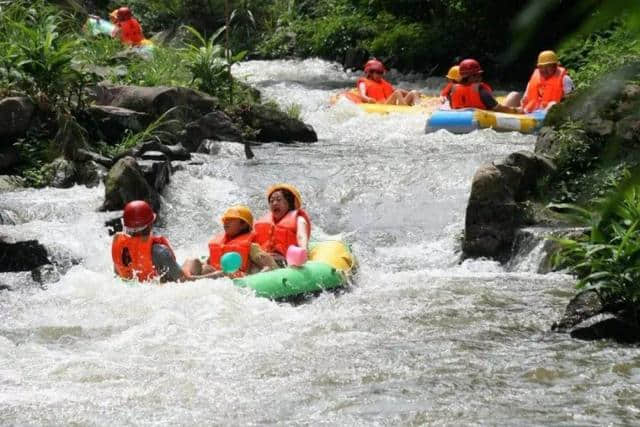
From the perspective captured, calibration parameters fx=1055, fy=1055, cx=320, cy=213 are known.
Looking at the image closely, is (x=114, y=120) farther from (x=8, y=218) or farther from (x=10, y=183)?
(x=8, y=218)

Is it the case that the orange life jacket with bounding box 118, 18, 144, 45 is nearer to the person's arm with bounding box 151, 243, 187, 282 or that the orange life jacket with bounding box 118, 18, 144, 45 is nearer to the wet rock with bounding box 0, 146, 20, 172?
the wet rock with bounding box 0, 146, 20, 172

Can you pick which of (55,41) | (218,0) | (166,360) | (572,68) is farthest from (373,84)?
(166,360)

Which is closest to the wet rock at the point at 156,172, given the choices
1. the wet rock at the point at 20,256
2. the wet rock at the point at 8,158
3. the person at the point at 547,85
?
the wet rock at the point at 8,158

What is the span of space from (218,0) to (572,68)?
9.41 metres

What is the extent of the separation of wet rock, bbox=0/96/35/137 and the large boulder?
134 cm

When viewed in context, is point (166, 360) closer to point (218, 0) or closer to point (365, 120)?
point (365, 120)

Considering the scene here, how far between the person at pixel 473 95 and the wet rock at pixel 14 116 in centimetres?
554

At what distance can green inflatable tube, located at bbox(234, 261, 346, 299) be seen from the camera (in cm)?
668

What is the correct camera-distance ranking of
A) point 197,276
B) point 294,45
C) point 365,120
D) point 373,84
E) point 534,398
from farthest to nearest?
point 294,45 < point 373,84 < point 365,120 < point 197,276 < point 534,398

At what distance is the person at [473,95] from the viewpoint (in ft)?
43.7

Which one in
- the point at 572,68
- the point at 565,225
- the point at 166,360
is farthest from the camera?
the point at 572,68

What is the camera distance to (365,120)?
13.9 m

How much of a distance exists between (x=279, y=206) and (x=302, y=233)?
1.05ft

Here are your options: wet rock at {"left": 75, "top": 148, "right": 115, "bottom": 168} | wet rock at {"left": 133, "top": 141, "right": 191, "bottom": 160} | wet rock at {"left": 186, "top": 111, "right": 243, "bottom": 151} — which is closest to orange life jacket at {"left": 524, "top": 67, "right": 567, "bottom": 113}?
wet rock at {"left": 186, "top": 111, "right": 243, "bottom": 151}
